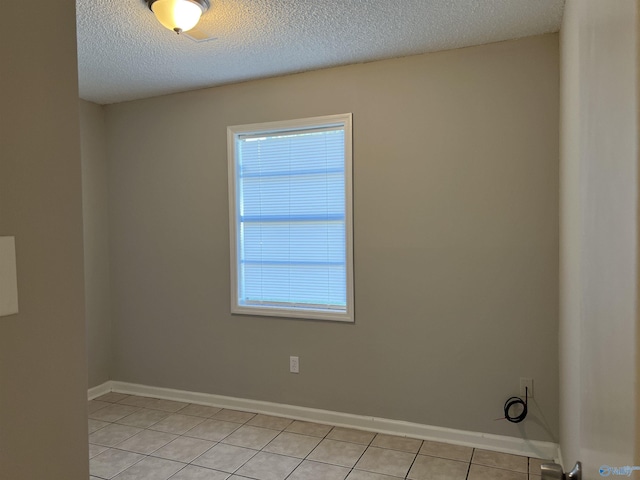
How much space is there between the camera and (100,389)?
156 inches

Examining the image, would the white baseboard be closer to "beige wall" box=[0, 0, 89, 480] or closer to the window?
the window

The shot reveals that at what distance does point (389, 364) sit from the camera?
3082mm

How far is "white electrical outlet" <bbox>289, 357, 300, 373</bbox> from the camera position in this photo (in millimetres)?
3355

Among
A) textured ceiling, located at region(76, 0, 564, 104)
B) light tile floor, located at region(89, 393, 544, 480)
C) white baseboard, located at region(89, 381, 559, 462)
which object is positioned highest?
textured ceiling, located at region(76, 0, 564, 104)

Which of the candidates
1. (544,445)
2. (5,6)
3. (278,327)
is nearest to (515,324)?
(544,445)

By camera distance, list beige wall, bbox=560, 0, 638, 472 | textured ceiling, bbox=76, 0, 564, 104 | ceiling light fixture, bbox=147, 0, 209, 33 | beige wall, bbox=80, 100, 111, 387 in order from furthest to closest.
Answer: beige wall, bbox=80, 100, 111, 387, textured ceiling, bbox=76, 0, 564, 104, ceiling light fixture, bbox=147, 0, 209, 33, beige wall, bbox=560, 0, 638, 472

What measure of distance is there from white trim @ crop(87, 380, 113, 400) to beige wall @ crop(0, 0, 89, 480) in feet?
10.9

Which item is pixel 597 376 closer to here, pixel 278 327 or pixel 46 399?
pixel 46 399

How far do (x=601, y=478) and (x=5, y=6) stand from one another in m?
1.16

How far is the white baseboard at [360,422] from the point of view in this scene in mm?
2766

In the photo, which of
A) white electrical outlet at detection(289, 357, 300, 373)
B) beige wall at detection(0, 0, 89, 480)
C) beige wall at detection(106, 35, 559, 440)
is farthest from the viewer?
white electrical outlet at detection(289, 357, 300, 373)

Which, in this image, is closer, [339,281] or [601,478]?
[601,478]

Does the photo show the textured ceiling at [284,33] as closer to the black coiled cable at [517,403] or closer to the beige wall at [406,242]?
the beige wall at [406,242]

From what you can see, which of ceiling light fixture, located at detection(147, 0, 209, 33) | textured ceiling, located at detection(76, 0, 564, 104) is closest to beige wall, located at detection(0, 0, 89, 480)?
ceiling light fixture, located at detection(147, 0, 209, 33)
